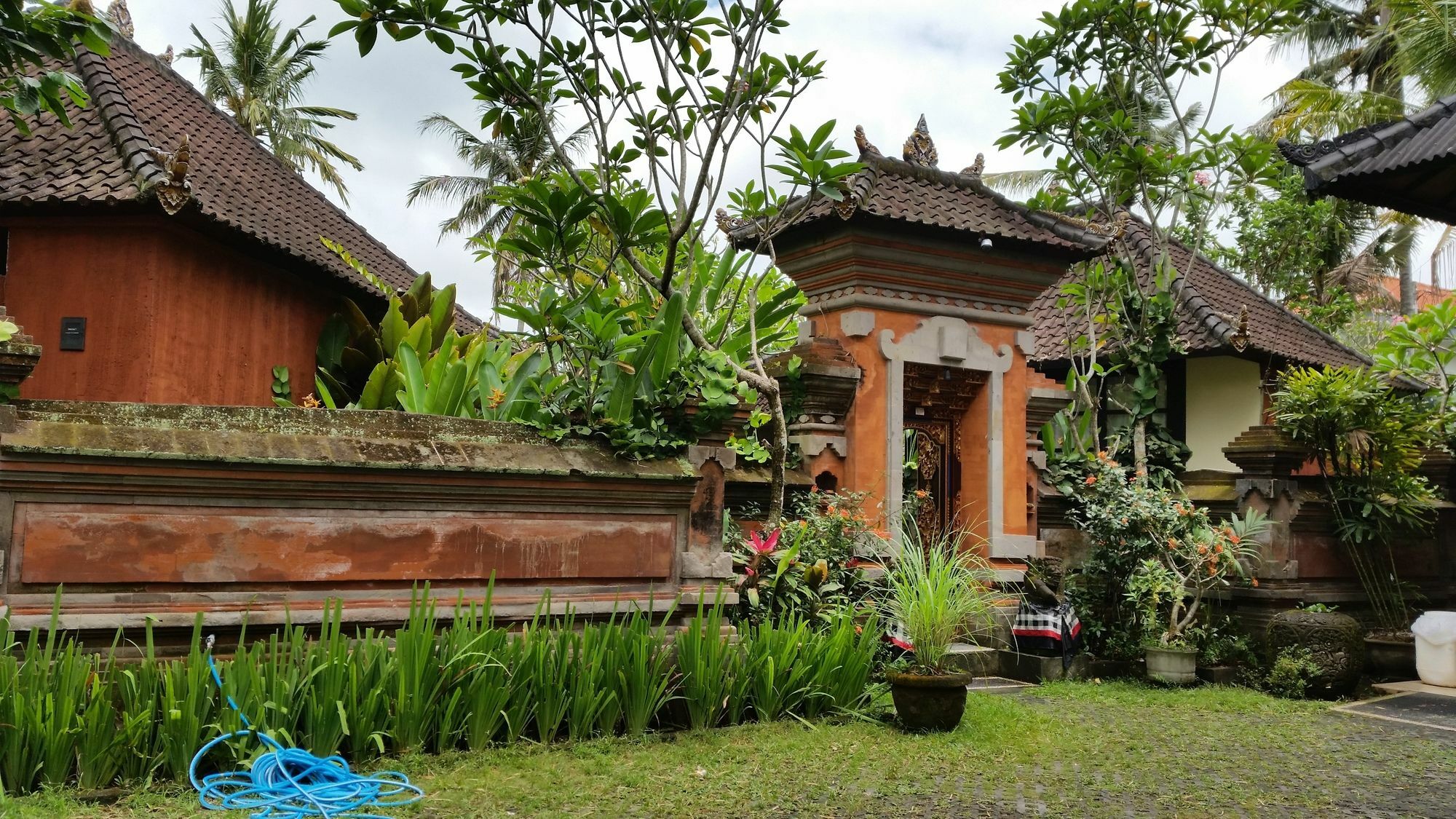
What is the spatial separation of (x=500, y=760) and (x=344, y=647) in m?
0.90

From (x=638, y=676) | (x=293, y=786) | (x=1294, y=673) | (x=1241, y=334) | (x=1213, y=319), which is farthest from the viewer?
(x=1213, y=319)

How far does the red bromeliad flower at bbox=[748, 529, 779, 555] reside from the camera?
676 centimetres

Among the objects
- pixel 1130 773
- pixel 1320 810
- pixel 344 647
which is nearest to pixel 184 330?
pixel 344 647

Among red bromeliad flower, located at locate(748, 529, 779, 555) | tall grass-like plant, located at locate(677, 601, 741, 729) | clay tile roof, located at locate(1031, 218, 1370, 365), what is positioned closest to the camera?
tall grass-like plant, located at locate(677, 601, 741, 729)

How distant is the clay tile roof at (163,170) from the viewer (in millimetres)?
8742

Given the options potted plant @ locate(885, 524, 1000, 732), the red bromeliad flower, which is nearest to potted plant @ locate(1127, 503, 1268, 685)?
potted plant @ locate(885, 524, 1000, 732)

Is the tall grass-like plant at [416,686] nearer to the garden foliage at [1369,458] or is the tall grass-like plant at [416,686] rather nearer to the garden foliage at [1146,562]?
the garden foliage at [1146,562]

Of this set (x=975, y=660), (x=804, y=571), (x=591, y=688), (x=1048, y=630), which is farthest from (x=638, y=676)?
(x=1048, y=630)

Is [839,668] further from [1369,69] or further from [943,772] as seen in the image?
[1369,69]

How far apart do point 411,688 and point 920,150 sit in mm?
6857

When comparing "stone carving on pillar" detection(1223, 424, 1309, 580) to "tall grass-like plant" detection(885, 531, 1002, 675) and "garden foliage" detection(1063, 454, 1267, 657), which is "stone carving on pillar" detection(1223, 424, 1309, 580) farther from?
"tall grass-like plant" detection(885, 531, 1002, 675)

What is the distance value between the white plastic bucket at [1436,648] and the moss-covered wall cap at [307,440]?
244 inches

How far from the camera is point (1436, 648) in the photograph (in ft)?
27.1

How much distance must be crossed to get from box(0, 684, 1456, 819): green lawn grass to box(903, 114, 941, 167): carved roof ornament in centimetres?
499
